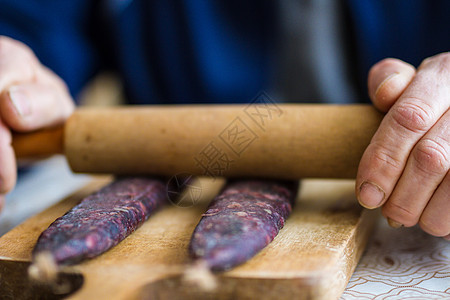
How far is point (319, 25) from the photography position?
1.58m

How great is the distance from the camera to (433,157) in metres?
0.70

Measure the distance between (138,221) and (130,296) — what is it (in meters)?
0.23

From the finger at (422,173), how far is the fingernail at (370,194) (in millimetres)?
26

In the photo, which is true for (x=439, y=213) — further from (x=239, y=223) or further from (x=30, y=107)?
(x=30, y=107)

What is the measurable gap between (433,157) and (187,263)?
1.52ft

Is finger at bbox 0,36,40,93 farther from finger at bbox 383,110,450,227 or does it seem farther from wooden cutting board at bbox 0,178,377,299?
finger at bbox 383,110,450,227

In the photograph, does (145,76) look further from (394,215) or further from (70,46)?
(394,215)

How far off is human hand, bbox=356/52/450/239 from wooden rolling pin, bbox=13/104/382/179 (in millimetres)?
127

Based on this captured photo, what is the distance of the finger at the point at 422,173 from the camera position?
0.70 metres

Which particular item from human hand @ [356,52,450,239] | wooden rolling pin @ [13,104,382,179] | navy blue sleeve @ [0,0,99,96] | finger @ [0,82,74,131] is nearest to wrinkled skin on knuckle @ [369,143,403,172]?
human hand @ [356,52,450,239]

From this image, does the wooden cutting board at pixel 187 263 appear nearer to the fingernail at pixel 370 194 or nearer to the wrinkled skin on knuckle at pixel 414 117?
the fingernail at pixel 370 194

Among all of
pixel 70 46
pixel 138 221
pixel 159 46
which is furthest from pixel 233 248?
pixel 70 46

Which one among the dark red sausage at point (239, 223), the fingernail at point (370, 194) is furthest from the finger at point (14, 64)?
the fingernail at point (370, 194)

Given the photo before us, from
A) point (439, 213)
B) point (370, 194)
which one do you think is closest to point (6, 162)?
point (370, 194)
